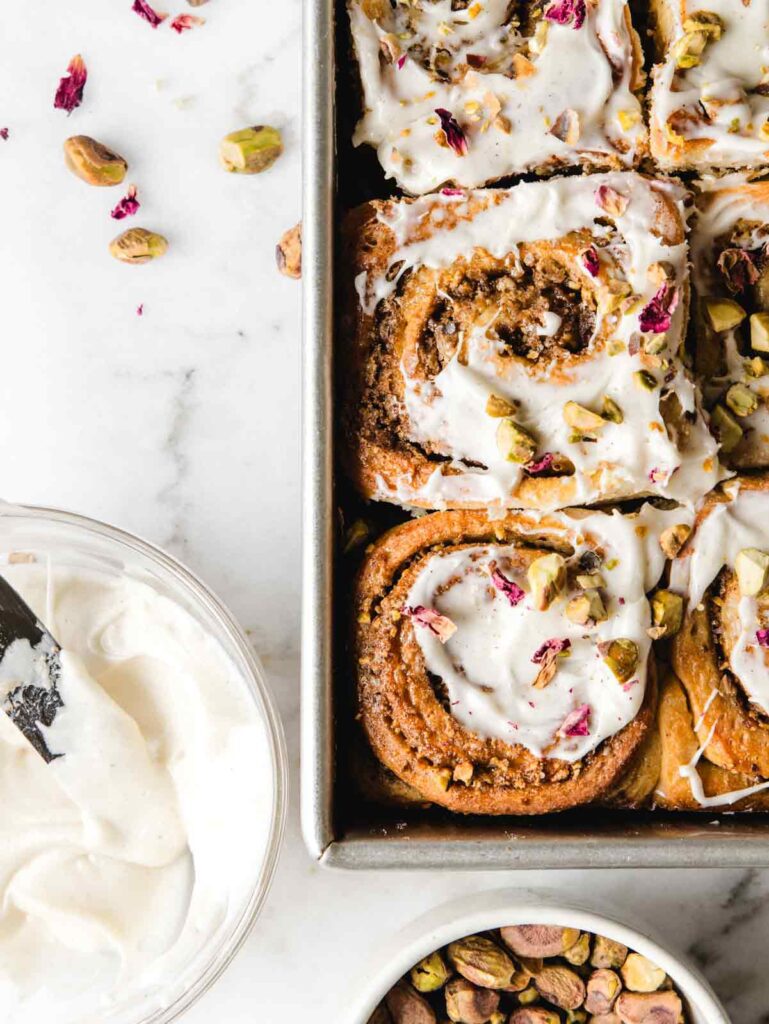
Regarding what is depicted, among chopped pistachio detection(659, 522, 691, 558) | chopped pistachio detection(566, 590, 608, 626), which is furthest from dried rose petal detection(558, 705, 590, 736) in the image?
chopped pistachio detection(659, 522, 691, 558)

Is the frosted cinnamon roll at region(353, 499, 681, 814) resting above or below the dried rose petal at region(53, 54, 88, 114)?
below

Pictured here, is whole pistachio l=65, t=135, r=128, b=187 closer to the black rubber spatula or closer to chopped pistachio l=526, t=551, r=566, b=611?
the black rubber spatula

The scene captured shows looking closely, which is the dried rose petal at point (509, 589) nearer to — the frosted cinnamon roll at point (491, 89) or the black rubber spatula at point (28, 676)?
the frosted cinnamon roll at point (491, 89)

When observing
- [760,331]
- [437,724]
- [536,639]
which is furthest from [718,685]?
[760,331]

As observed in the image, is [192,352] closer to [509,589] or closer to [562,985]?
[509,589]

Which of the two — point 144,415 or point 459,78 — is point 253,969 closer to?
point 144,415

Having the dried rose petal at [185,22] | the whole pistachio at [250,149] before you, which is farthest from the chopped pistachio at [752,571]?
the dried rose petal at [185,22]

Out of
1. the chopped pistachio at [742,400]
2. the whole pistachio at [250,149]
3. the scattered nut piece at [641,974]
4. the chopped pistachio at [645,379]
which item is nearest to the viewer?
the chopped pistachio at [645,379]

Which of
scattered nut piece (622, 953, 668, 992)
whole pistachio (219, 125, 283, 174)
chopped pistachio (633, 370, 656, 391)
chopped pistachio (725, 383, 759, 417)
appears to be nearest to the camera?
chopped pistachio (633, 370, 656, 391)
